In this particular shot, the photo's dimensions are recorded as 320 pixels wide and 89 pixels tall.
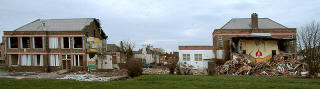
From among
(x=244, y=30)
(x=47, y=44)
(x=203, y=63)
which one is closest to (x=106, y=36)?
(x=47, y=44)

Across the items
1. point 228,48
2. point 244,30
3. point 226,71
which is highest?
point 244,30

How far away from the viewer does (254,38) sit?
126 ft

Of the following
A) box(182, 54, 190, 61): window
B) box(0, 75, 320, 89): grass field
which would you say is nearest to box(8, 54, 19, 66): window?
box(0, 75, 320, 89): grass field

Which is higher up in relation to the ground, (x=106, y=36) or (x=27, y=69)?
(x=106, y=36)

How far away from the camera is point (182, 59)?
43.4 m

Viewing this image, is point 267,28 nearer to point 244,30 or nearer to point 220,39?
point 244,30

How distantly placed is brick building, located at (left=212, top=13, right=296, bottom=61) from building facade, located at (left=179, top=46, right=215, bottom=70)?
4.01 feet

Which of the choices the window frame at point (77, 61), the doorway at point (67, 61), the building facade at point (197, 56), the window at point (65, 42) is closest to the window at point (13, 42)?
the window at point (65, 42)

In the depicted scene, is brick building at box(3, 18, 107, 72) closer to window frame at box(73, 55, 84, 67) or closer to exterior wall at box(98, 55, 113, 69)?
Answer: window frame at box(73, 55, 84, 67)

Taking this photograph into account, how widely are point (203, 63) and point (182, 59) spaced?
3.22 m

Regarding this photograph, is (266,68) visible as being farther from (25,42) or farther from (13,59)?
(13,59)

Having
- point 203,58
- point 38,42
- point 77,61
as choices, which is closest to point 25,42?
point 38,42

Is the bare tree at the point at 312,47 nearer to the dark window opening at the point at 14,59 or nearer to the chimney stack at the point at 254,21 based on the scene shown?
the chimney stack at the point at 254,21

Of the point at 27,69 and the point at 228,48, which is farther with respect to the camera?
the point at 228,48
